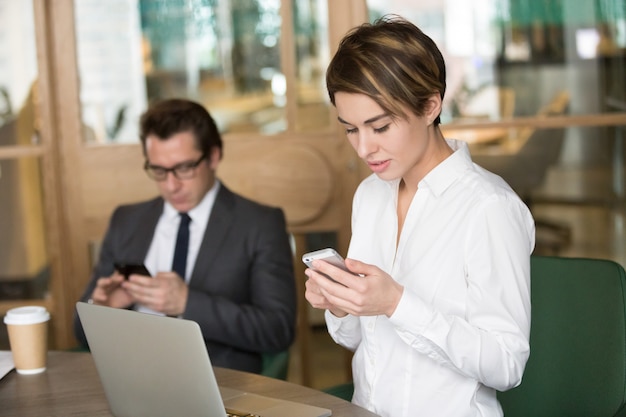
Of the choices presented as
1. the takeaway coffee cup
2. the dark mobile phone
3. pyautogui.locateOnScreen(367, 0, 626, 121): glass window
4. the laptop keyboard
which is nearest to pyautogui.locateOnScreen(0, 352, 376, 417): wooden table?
the takeaway coffee cup

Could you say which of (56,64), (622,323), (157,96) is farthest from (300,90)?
(622,323)

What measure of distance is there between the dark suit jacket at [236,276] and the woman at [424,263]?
579 mm

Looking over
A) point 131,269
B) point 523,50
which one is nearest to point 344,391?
point 131,269

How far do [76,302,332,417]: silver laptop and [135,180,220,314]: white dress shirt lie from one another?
1036 millimetres

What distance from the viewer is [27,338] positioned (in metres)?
2.14

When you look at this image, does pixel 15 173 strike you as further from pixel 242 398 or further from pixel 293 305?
pixel 242 398

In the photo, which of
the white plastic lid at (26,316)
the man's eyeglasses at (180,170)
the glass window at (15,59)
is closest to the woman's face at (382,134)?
the white plastic lid at (26,316)

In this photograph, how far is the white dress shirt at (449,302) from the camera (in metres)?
1.82

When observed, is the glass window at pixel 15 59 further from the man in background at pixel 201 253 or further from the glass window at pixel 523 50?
the glass window at pixel 523 50

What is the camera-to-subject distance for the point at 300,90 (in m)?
3.73

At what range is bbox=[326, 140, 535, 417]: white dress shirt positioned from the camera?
1.82m

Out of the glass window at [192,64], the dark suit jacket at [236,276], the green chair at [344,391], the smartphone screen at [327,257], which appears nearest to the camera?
the smartphone screen at [327,257]

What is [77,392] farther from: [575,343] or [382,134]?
[575,343]

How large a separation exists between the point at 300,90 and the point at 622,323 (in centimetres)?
186
